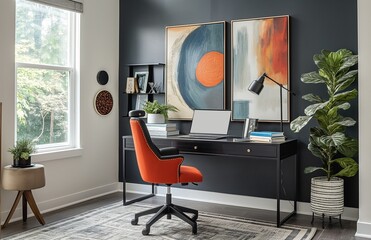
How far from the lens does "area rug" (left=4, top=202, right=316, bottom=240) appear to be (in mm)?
3725

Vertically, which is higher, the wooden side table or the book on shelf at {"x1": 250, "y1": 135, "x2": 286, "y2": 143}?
the book on shelf at {"x1": 250, "y1": 135, "x2": 286, "y2": 143}

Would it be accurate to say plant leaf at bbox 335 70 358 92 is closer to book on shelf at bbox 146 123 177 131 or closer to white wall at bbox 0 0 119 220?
book on shelf at bbox 146 123 177 131

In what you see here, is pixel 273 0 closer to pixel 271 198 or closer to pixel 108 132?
pixel 271 198

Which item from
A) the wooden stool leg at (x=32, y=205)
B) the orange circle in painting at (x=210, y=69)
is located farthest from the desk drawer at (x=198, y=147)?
the wooden stool leg at (x=32, y=205)

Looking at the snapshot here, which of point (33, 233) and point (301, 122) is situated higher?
point (301, 122)

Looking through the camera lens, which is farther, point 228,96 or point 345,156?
point 228,96

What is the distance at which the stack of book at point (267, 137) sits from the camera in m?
4.14

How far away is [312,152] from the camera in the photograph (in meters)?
4.20

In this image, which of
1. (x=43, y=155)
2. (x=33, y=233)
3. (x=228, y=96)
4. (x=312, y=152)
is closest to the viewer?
(x=33, y=233)

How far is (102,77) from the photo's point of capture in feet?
17.5

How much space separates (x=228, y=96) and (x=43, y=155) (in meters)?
2.08

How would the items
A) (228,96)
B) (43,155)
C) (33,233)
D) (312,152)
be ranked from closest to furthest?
(33,233) < (312,152) < (43,155) < (228,96)

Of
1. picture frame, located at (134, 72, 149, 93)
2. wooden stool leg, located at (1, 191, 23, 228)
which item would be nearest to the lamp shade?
picture frame, located at (134, 72, 149, 93)

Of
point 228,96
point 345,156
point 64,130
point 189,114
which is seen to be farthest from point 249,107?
point 64,130
